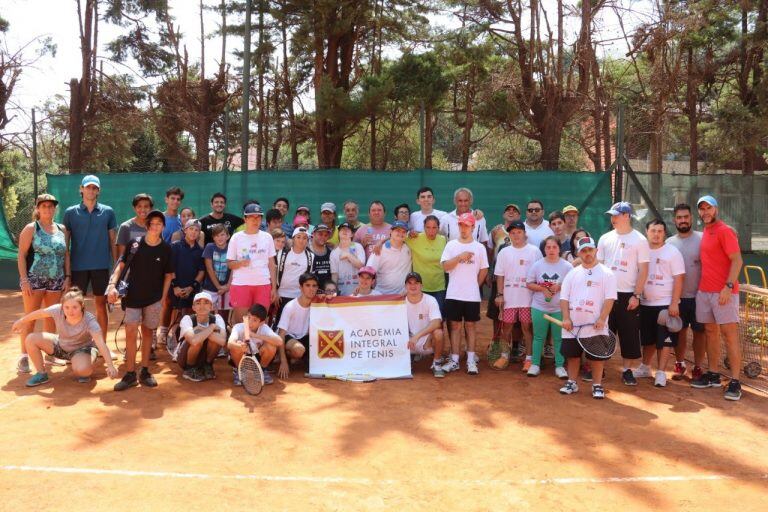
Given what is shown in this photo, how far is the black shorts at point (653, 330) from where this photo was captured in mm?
6516

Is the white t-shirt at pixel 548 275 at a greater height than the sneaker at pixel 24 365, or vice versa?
the white t-shirt at pixel 548 275

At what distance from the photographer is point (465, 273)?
688 cm

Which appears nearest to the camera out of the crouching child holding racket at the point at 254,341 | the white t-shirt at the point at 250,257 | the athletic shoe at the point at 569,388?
the athletic shoe at the point at 569,388

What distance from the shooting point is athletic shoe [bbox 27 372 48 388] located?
616cm

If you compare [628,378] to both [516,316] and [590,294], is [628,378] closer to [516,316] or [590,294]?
[590,294]

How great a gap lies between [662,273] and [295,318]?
3.82 m

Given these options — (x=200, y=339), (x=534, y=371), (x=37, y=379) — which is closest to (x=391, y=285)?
(x=534, y=371)

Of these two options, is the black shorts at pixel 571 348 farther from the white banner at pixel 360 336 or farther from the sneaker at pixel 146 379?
the sneaker at pixel 146 379

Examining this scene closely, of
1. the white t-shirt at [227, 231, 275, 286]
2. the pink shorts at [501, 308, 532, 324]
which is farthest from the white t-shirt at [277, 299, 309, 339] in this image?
the pink shorts at [501, 308, 532, 324]

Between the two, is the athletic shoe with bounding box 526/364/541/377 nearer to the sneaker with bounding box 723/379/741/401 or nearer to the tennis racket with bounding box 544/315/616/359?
the tennis racket with bounding box 544/315/616/359

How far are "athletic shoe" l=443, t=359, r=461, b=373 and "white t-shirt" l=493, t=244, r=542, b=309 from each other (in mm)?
879

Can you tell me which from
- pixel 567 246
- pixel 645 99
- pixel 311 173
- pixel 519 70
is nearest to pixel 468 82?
pixel 519 70

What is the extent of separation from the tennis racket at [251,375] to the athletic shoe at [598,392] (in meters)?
3.12

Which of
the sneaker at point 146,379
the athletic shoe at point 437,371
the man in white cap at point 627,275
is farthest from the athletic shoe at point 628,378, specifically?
the sneaker at point 146,379
